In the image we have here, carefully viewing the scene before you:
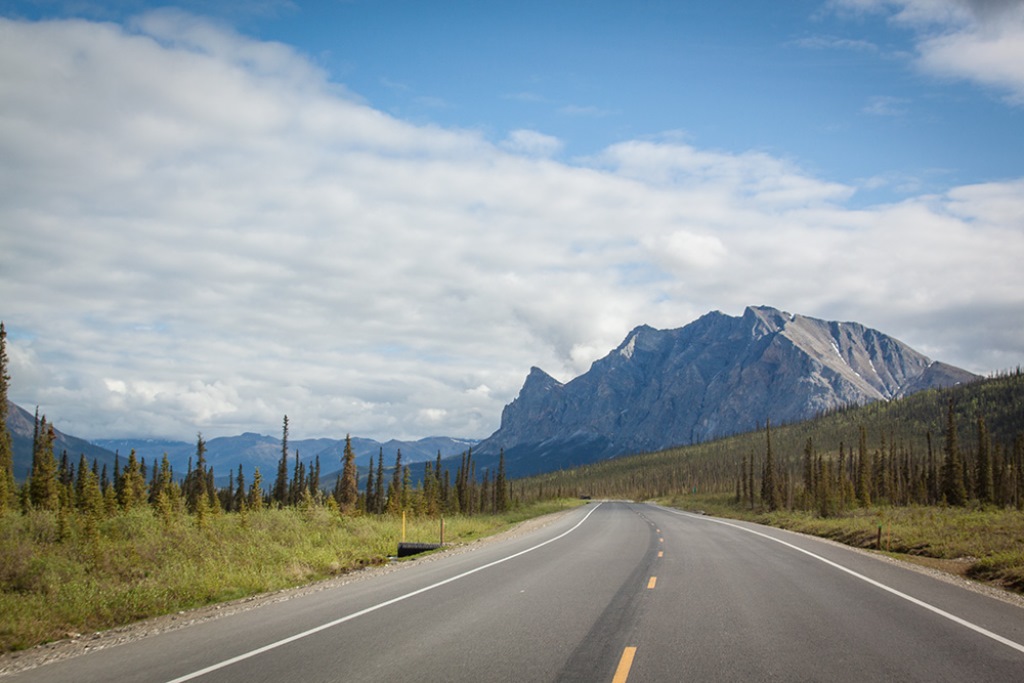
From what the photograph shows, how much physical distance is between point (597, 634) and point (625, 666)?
6.10 feet

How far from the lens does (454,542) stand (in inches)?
1128

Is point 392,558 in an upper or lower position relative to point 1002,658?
lower

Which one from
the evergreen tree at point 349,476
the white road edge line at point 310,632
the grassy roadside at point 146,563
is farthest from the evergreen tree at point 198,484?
the white road edge line at point 310,632

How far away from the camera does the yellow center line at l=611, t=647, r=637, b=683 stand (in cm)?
704

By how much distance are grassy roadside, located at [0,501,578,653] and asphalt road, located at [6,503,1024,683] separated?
77.7 inches

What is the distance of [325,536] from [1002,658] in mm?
19906

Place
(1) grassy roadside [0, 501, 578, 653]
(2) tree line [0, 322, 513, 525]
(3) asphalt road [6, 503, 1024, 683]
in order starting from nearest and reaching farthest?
1. (3) asphalt road [6, 503, 1024, 683]
2. (1) grassy roadside [0, 501, 578, 653]
3. (2) tree line [0, 322, 513, 525]

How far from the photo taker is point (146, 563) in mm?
16562

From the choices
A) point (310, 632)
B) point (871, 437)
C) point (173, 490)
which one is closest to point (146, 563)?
point (310, 632)

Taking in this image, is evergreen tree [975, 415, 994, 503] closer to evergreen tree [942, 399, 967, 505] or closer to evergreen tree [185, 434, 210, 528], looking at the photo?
evergreen tree [942, 399, 967, 505]

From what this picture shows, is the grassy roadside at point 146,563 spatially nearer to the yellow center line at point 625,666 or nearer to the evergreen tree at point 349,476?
the yellow center line at point 625,666

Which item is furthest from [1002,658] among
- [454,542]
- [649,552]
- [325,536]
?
[454,542]

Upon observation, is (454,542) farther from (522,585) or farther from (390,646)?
(390,646)

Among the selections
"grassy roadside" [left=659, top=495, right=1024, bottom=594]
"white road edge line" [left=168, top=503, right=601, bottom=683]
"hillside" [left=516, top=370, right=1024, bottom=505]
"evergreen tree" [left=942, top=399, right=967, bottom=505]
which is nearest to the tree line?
"white road edge line" [left=168, top=503, right=601, bottom=683]
